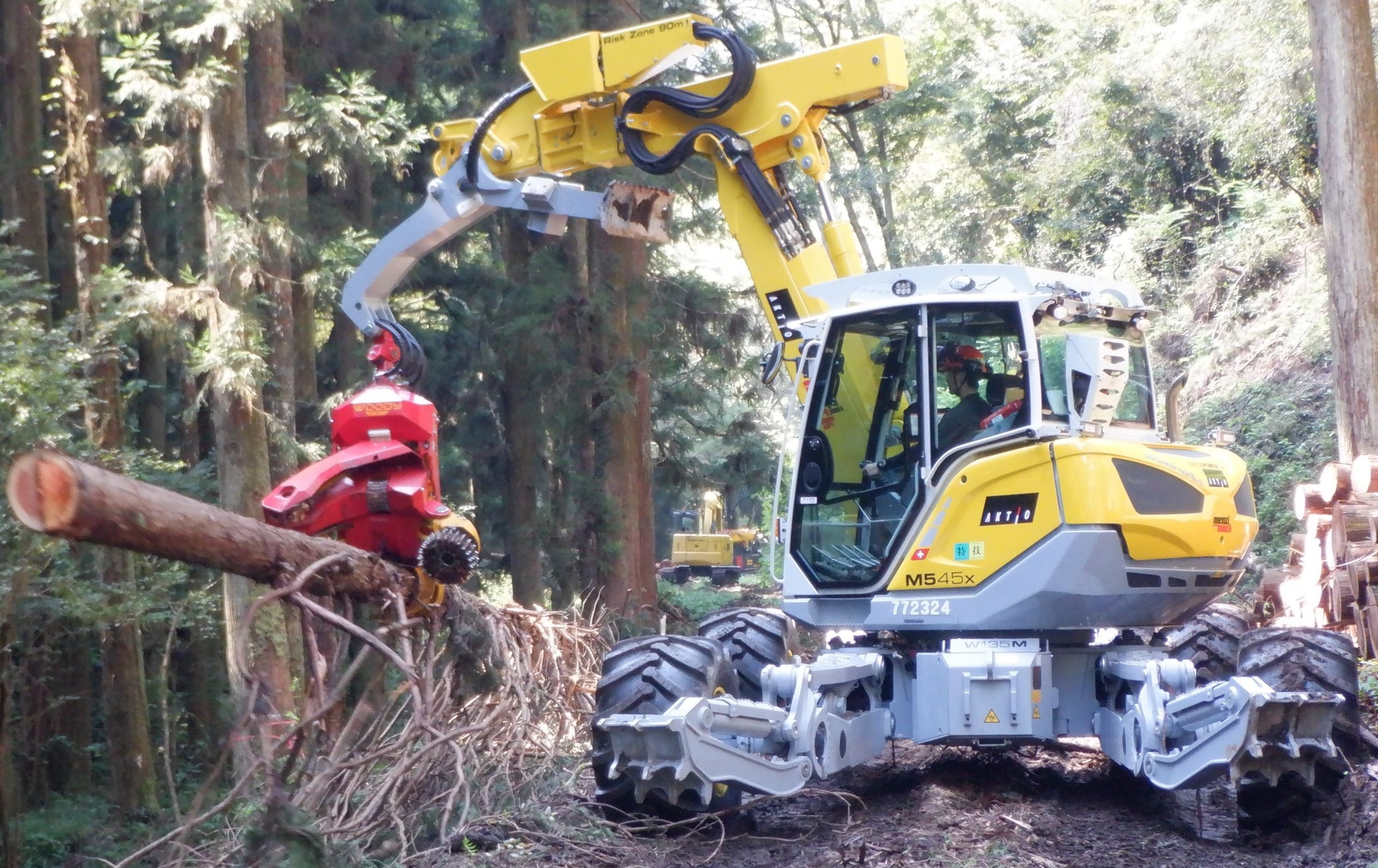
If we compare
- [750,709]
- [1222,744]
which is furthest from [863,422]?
[1222,744]

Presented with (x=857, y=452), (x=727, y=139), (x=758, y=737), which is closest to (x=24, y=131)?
(x=727, y=139)

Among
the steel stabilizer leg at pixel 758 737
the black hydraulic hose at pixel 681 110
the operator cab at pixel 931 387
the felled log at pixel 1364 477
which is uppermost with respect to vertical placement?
the black hydraulic hose at pixel 681 110

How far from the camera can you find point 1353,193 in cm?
1245

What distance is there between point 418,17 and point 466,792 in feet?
42.5

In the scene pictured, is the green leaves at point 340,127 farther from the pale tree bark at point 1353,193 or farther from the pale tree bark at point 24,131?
the pale tree bark at point 1353,193

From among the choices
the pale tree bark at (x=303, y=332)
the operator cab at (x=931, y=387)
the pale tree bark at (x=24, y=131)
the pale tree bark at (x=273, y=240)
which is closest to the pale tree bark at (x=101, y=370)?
the pale tree bark at (x=24, y=131)

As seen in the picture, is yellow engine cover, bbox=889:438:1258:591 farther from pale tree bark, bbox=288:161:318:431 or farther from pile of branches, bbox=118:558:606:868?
pale tree bark, bbox=288:161:318:431

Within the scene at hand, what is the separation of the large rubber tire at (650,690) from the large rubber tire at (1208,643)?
2942 millimetres

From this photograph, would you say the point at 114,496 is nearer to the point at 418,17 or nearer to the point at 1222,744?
the point at 1222,744

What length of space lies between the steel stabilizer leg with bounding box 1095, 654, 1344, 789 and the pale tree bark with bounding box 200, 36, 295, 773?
24.6 ft

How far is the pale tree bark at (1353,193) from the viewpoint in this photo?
1238 cm

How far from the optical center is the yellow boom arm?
321 inches

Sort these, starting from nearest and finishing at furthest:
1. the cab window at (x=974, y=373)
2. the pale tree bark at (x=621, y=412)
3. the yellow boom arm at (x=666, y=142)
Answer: the cab window at (x=974, y=373) → the yellow boom arm at (x=666, y=142) → the pale tree bark at (x=621, y=412)

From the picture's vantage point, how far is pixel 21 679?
1138cm
